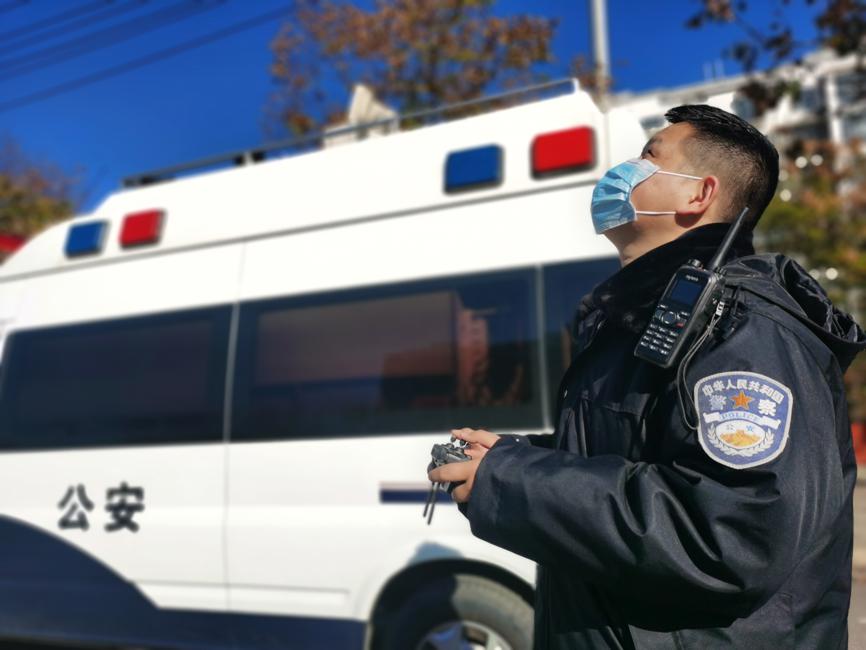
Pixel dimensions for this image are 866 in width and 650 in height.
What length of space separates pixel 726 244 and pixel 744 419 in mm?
364

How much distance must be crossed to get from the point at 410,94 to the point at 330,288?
10.0m

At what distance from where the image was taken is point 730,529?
4.12 feet

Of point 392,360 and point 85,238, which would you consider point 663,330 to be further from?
point 85,238

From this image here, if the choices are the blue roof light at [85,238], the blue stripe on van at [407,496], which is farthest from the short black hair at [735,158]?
the blue roof light at [85,238]

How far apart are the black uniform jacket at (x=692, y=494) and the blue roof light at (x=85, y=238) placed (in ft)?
10.9

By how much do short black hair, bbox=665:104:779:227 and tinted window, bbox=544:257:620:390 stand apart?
1.30m

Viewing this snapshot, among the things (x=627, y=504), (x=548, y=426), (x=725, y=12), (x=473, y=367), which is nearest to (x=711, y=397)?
(x=627, y=504)

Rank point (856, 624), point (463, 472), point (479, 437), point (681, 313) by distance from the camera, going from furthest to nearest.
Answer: point (856, 624)
point (479, 437)
point (463, 472)
point (681, 313)

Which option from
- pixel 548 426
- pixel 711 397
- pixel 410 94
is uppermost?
pixel 410 94

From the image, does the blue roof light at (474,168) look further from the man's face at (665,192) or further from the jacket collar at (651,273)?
the jacket collar at (651,273)

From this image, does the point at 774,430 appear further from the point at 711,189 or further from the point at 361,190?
the point at 361,190

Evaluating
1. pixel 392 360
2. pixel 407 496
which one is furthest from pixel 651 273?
pixel 392 360

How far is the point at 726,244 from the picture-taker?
1486 millimetres

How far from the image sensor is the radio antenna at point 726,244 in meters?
1.46
